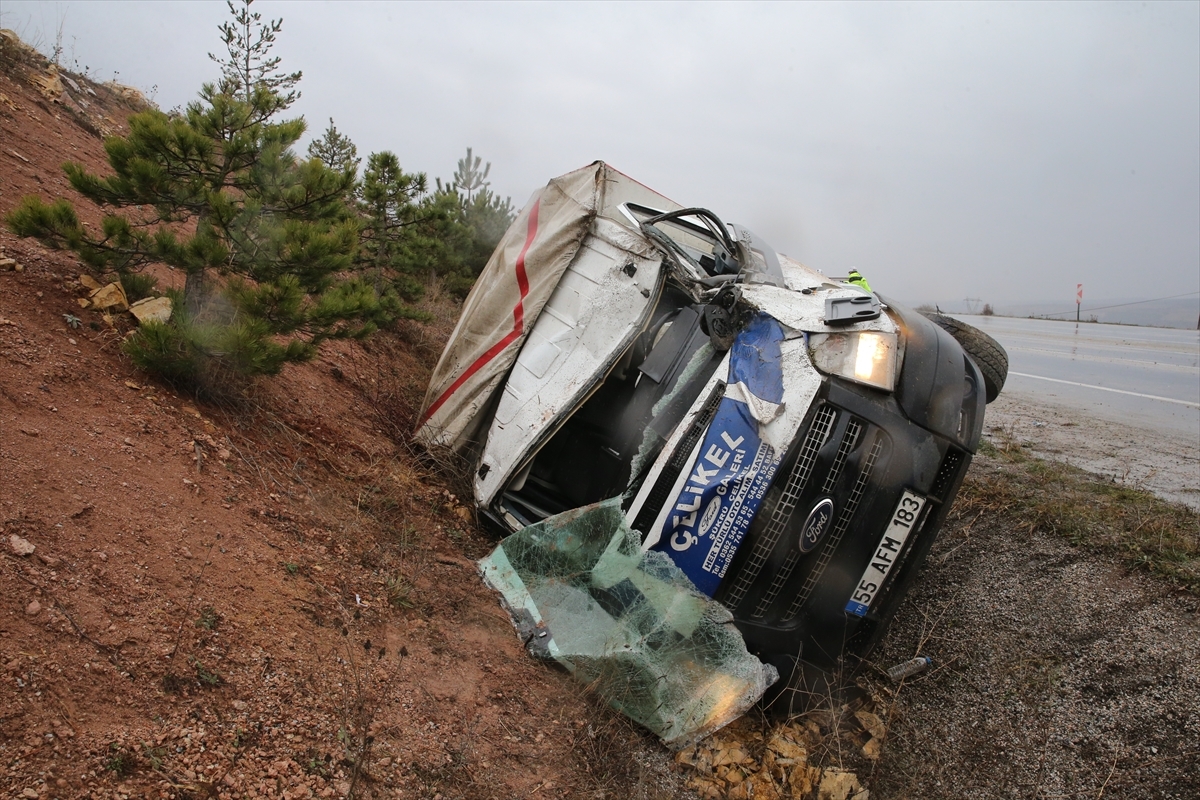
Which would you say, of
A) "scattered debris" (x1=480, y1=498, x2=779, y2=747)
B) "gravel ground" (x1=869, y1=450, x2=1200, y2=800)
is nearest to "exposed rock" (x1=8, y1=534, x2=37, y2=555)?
"scattered debris" (x1=480, y1=498, x2=779, y2=747)

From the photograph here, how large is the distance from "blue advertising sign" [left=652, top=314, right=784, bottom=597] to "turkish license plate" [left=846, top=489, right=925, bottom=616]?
53cm

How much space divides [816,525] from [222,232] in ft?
10.4

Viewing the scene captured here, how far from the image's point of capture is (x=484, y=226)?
990cm

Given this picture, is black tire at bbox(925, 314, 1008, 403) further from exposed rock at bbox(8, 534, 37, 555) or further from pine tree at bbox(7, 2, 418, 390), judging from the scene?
exposed rock at bbox(8, 534, 37, 555)

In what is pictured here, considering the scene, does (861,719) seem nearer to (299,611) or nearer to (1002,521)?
(1002,521)

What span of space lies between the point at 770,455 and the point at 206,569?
2.12m

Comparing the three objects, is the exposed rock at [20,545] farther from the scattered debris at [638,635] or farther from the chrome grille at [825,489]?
the chrome grille at [825,489]

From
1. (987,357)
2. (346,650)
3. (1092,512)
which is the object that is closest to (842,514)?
(346,650)

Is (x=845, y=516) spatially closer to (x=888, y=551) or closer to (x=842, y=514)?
(x=842, y=514)

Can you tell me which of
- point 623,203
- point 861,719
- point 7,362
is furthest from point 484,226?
point 861,719

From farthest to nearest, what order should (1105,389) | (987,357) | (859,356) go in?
1. (1105,389)
2. (987,357)
3. (859,356)

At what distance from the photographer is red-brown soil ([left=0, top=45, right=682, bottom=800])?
2104 millimetres

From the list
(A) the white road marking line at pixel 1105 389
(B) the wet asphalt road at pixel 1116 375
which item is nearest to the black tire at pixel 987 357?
(B) the wet asphalt road at pixel 1116 375

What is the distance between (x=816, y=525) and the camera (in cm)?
303
